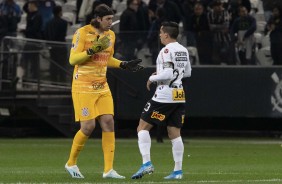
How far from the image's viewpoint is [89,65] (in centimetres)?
1411

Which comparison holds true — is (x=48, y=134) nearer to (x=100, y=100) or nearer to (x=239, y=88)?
(x=239, y=88)

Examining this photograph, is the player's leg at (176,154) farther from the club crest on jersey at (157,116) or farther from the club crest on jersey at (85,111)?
the club crest on jersey at (85,111)

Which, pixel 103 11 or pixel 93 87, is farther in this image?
pixel 93 87

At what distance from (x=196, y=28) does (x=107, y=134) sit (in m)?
12.1

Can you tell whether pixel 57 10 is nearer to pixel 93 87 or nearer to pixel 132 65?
pixel 132 65

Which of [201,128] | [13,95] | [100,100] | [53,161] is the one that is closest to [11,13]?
[13,95]

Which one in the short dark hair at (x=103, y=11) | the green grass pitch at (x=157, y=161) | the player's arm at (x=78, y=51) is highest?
the short dark hair at (x=103, y=11)

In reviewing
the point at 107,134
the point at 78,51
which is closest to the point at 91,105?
the point at 107,134

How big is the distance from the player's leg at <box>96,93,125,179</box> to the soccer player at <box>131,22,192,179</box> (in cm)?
37

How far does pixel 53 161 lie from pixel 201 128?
9491 mm

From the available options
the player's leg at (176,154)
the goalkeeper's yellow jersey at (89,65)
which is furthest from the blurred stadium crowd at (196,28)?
the player's leg at (176,154)

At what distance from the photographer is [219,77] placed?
2530 centimetres

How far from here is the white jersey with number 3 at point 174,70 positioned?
1391 centimetres

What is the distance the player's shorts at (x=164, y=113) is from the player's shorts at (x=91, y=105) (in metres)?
0.54
